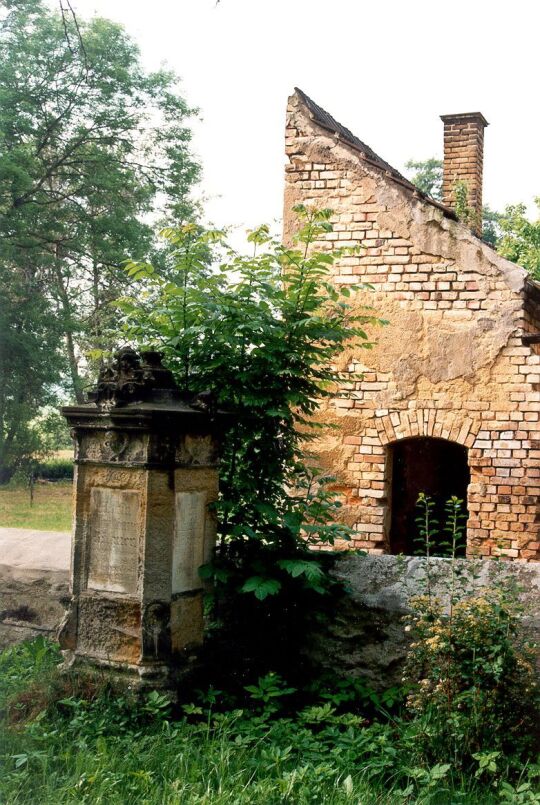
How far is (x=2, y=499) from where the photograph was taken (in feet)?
68.3

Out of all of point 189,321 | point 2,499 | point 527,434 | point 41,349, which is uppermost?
point 41,349

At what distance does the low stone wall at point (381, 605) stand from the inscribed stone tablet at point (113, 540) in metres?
1.10

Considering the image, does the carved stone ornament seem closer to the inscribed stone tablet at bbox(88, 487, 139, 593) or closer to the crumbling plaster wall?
the inscribed stone tablet at bbox(88, 487, 139, 593)

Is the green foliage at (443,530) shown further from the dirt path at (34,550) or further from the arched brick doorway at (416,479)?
the dirt path at (34,550)

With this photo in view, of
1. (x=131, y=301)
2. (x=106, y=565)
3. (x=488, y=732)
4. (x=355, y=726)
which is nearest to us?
(x=488, y=732)

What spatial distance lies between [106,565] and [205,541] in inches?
22.5

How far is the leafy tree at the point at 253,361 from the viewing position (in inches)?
201

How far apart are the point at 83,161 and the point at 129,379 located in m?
17.3

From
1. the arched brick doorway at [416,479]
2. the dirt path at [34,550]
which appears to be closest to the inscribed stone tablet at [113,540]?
the dirt path at [34,550]

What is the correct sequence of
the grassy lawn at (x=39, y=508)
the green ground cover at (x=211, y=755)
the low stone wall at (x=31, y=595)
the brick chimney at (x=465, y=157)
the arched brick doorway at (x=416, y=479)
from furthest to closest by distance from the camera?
1. the grassy lawn at (x=39, y=508)
2. the brick chimney at (x=465, y=157)
3. the arched brick doorway at (x=416, y=479)
4. the low stone wall at (x=31, y=595)
5. the green ground cover at (x=211, y=755)

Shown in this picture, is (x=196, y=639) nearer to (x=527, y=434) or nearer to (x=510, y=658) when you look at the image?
(x=510, y=658)

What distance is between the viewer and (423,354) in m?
8.66

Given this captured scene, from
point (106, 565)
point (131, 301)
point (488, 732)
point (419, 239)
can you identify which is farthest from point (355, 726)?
point (419, 239)

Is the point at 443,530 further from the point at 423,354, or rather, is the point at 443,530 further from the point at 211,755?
the point at 211,755
